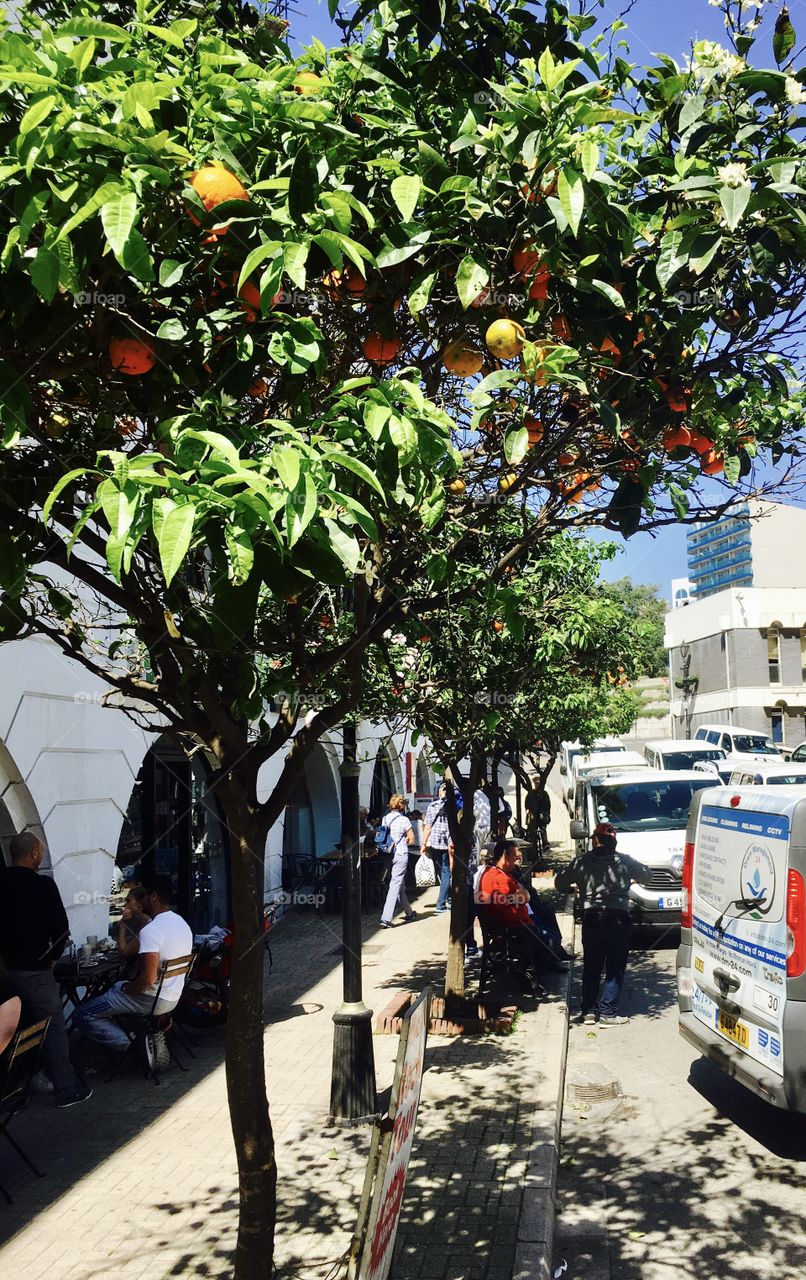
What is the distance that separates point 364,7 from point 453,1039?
7.96 metres

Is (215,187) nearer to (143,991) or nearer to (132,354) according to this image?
(132,354)

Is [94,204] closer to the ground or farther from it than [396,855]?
farther from it

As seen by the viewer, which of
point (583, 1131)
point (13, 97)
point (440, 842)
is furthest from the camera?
point (440, 842)

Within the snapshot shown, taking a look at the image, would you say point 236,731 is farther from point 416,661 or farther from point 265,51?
point 416,661

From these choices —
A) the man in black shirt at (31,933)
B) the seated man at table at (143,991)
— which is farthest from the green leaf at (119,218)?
the seated man at table at (143,991)

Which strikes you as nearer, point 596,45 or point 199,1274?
point 596,45

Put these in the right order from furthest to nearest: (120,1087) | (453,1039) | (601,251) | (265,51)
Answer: (453,1039) < (120,1087) < (265,51) < (601,251)

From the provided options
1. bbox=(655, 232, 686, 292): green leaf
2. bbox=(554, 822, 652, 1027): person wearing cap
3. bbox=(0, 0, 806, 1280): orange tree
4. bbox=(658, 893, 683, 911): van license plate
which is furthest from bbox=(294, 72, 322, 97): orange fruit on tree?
bbox=(658, 893, 683, 911): van license plate

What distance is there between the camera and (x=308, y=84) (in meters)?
4.02

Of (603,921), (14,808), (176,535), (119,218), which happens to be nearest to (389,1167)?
(176,535)

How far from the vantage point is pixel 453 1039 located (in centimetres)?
938

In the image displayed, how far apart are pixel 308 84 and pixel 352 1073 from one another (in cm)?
594

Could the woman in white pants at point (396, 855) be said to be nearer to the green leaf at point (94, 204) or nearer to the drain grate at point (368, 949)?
the drain grate at point (368, 949)

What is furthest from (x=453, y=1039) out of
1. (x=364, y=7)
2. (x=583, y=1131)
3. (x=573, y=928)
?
(x=364, y=7)
